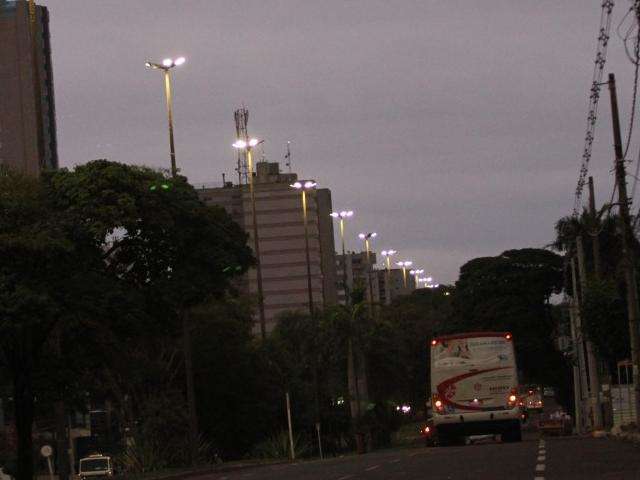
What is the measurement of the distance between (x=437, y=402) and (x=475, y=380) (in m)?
1.60

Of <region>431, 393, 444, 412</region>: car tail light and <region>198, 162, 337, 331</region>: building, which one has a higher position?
<region>198, 162, 337, 331</region>: building

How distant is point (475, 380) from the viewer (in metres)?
38.8

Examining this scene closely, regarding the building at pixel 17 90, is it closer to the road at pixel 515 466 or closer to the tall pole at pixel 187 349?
the tall pole at pixel 187 349

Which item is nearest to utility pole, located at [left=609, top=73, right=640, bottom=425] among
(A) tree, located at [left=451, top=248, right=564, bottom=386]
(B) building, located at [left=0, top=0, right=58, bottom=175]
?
(A) tree, located at [left=451, top=248, right=564, bottom=386]

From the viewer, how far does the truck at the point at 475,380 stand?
3856 centimetres

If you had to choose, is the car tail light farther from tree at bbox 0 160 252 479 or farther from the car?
the car

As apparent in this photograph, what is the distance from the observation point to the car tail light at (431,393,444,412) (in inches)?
1553

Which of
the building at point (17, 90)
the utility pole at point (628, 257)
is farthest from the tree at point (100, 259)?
the building at point (17, 90)

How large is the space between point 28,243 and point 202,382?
3413cm

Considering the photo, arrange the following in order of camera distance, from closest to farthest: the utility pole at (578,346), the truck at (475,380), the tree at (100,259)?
the tree at (100,259) < the truck at (475,380) < the utility pole at (578,346)

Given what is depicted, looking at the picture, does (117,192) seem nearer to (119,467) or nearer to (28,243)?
(28,243)

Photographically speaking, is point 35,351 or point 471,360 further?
point 471,360

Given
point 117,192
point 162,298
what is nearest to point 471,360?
point 162,298

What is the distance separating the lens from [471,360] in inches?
1526
